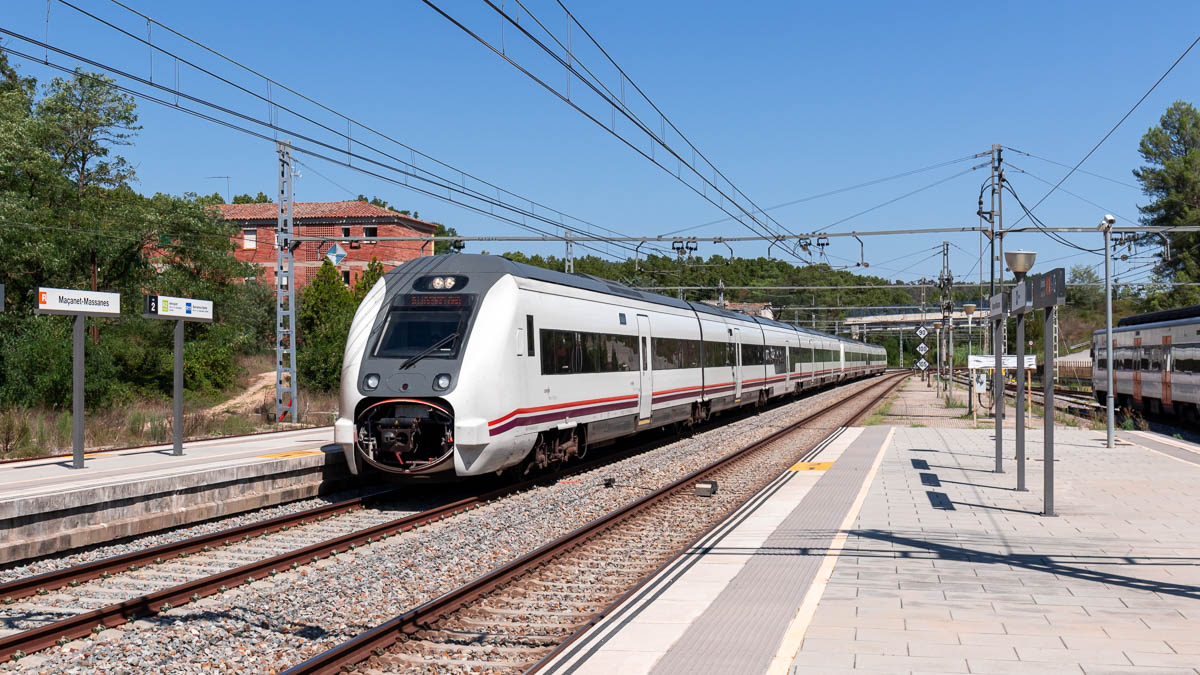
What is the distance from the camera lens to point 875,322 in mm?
114438

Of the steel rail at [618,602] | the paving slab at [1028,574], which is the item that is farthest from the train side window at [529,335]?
the paving slab at [1028,574]

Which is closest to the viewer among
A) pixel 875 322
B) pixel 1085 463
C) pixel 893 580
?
pixel 893 580

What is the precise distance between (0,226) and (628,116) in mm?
24522

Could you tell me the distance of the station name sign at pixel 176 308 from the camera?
16.3 metres

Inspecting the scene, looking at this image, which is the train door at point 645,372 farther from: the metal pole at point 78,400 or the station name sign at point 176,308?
the metal pole at point 78,400

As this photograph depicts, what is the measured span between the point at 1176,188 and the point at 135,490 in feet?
228

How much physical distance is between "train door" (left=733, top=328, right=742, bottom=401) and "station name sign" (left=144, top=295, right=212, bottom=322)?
1594 cm

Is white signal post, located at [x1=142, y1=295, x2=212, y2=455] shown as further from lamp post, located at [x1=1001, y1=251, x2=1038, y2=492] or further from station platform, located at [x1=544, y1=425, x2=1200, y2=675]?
lamp post, located at [x1=1001, y1=251, x2=1038, y2=492]

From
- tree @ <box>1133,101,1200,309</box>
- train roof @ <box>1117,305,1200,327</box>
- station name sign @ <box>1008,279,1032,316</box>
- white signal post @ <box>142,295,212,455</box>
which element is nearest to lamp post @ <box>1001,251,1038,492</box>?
station name sign @ <box>1008,279,1032,316</box>

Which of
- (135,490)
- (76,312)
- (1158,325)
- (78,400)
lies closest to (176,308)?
(76,312)

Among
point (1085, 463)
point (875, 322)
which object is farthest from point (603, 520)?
point (875, 322)

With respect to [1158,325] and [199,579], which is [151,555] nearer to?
[199,579]

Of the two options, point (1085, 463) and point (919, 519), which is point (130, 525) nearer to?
point (919, 519)

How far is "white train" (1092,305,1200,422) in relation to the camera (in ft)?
89.6
